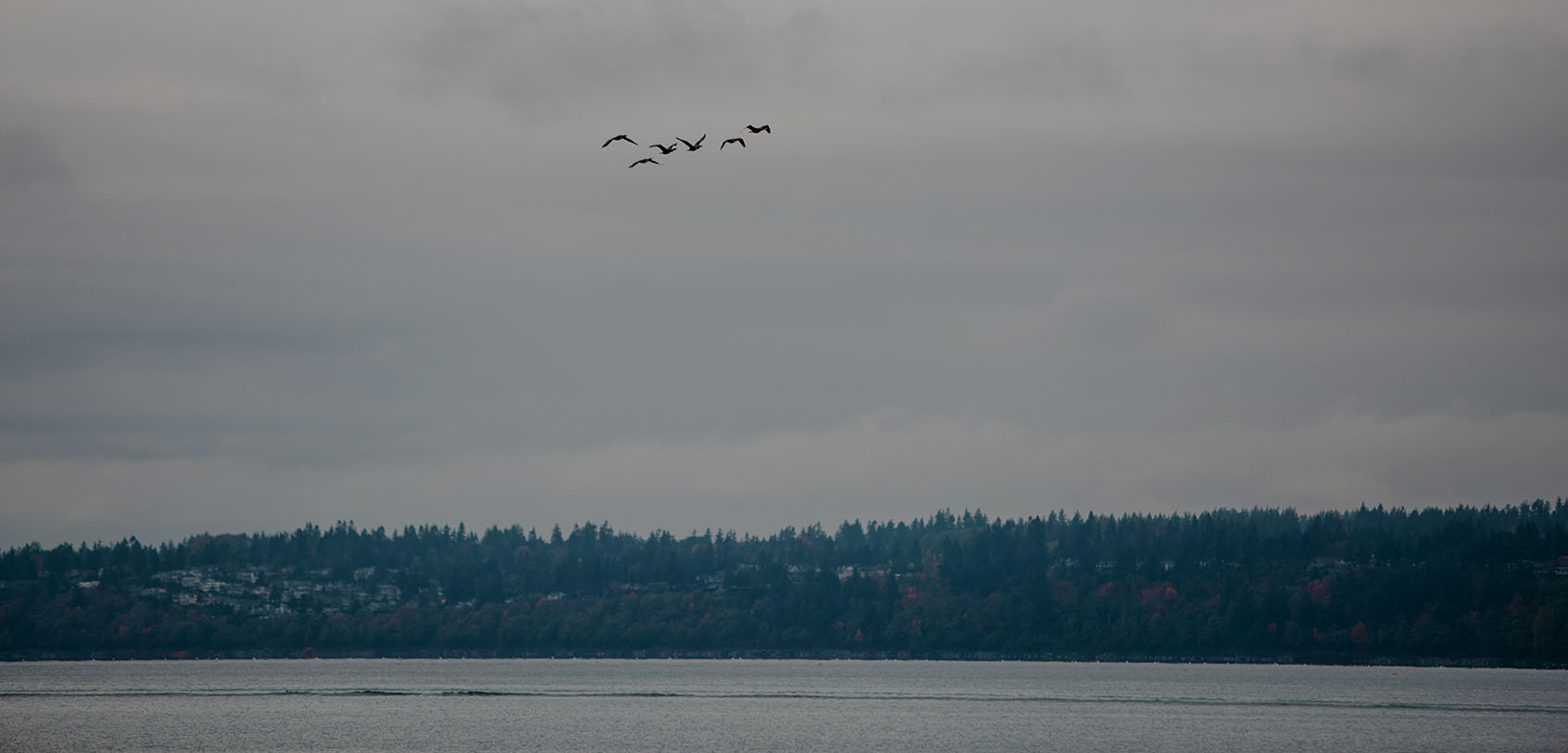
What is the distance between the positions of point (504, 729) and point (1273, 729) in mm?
82267

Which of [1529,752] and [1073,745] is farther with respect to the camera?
[1073,745]

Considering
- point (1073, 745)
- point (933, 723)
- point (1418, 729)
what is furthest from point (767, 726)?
point (1418, 729)

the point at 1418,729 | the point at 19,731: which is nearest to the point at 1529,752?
the point at 1418,729

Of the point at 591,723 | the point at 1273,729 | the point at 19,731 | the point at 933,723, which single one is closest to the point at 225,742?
the point at 19,731

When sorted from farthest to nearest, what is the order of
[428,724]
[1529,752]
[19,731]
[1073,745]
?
[428,724], [19,731], [1073,745], [1529,752]

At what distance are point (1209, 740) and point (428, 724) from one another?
3323 inches

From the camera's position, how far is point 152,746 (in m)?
164

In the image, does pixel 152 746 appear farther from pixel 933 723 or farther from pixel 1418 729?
pixel 1418 729

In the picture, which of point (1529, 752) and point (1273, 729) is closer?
point (1529, 752)

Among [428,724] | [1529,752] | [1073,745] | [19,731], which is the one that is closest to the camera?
[1529,752]

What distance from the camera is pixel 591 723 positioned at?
634ft

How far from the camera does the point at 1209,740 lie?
172 metres

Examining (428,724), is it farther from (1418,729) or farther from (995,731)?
(1418,729)

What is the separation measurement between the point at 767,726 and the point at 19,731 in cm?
7782
